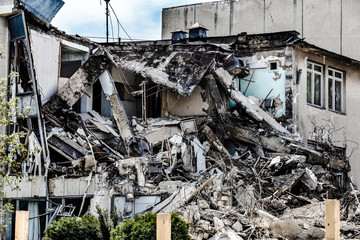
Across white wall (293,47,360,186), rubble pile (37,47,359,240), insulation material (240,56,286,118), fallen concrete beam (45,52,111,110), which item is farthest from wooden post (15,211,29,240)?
white wall (293,47,360,186)

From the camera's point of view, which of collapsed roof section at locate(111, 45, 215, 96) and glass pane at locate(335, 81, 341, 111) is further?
glass pane at locate(335, 81, 341, 111)

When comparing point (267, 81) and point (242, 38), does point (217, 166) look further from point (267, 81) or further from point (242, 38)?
point (242, 38)

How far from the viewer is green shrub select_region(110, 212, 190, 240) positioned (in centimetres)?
1186

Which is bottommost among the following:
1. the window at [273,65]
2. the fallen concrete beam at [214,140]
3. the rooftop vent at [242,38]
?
the fallen concrete beam at [214,140]

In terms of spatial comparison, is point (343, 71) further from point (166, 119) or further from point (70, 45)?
point (70, 45)

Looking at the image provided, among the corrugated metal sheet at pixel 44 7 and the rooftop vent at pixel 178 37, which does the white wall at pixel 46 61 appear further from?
the rooftop vent at pixel 178 37

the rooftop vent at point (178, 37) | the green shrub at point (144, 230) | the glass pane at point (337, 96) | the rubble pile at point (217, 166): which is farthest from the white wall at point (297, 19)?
the green shrub at point (144, 230)

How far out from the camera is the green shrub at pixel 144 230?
1186 cm

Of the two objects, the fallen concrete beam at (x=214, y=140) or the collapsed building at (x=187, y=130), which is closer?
the collapsed building at (x=187, y=130)

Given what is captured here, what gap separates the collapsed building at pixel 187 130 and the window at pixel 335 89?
4 cm

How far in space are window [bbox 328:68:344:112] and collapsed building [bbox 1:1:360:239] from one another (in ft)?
0.14

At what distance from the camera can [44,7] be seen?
62.2 ft

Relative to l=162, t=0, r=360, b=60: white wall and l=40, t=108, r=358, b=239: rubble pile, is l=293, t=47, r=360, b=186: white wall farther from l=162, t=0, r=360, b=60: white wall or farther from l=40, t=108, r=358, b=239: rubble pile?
l=162, t=0, r=360, b=60: white wall

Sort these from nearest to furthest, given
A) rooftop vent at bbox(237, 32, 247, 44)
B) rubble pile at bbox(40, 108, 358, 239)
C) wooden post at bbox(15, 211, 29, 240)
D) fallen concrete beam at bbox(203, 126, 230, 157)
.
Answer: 1. wooden post at bbox(15, 211, 29, 240)
2. rubble pile at bbox(40, 108, 358, 239)
3. fallen concrete beam at bbox(203, 126, 230, 157)
4. rooftop vent at bbox(237, 32, 247, 44)
